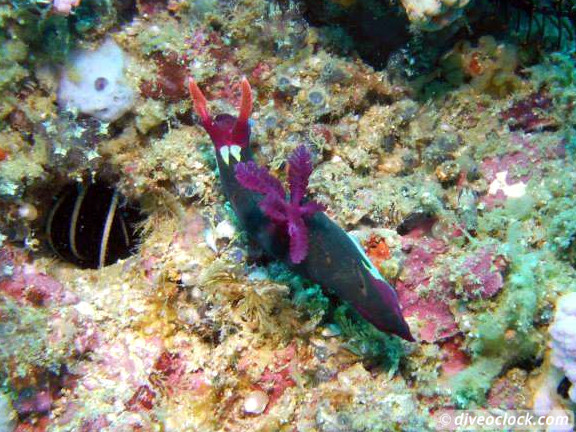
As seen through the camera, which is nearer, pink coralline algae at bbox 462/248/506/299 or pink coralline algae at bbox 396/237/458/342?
pink coralline algae at bbox 462/248/506/299

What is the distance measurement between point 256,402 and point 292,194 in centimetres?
158

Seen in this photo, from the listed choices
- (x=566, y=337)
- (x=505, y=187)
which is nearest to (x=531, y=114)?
(x=505, y=187)

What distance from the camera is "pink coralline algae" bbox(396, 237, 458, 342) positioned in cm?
299

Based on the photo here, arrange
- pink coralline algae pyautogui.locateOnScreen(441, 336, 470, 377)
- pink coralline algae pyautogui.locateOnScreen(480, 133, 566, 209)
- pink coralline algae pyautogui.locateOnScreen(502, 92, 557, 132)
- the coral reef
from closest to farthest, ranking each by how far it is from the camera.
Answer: the coral reef
pink coralline algae pyautogui.locateOnScreen(441, 336, 470, 377)
pink coralline algae pyautogui.locateOnScreen(480, 133, 566, 209)
pink coralline algae pyautogui.locateOnScreen(502, 92, 557, 132)

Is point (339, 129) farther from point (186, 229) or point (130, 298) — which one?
point (130, 298)

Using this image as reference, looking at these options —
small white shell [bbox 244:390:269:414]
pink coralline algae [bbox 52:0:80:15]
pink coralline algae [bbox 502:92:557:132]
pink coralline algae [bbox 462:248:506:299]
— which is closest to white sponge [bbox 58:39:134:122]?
pink coralline algae [bbox 52:0:80:15]

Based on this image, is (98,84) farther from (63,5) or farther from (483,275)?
(483,275)

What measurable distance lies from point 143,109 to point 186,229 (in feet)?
3.78

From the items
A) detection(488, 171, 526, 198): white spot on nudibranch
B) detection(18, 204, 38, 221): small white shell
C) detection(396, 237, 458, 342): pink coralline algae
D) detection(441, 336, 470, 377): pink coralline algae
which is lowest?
detection(441, 336, 470, 377): pink coralline algae

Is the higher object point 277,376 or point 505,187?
point 505,187

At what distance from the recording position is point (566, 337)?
2.48 metres

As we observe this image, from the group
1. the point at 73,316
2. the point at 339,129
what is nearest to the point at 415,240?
the point at 339,129

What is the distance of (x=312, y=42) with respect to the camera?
12.8 ft

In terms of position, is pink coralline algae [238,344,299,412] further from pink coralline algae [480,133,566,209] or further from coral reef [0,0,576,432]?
pink coralline algae [480,133,566,209]
